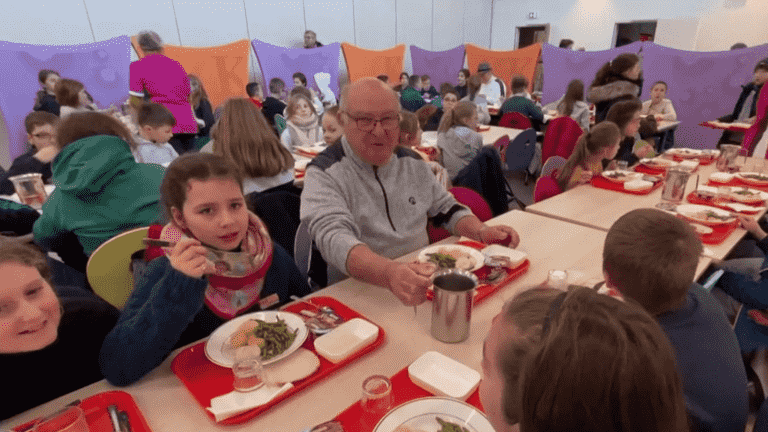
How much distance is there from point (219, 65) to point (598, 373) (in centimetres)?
914

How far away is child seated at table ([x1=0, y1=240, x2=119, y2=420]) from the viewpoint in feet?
3.23

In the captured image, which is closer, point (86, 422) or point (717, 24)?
point (86, 422)

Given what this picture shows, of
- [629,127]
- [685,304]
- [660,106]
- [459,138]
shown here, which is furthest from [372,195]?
[660,106]

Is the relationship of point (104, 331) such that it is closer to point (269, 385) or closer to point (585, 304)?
point (269, 385)

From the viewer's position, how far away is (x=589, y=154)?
9.75 ft

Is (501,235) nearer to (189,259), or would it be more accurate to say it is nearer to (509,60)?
(189,259)

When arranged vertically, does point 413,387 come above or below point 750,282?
above

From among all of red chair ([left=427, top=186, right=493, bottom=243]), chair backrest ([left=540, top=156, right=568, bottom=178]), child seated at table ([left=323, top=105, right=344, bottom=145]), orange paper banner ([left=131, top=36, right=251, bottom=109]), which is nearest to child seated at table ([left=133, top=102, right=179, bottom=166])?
child seated at table ([left=323, top=105, right=344, bottom=145])

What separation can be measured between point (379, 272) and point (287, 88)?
8.65m

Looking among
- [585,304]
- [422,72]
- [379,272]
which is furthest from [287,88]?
[585,304]

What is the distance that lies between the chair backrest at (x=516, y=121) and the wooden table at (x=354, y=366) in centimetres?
397

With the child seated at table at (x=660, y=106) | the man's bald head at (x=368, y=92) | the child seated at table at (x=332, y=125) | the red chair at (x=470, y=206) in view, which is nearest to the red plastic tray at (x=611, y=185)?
the red chair at (x=470, y=206)

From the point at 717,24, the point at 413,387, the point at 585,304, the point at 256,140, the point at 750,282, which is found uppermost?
the point at 717,24

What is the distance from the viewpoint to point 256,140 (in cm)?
276
